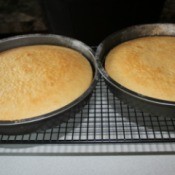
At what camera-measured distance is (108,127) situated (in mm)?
1071

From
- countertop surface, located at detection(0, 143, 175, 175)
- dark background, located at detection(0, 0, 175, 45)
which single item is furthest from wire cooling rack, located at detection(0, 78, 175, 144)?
dark background, located at detection(0, 0, 175, 45)

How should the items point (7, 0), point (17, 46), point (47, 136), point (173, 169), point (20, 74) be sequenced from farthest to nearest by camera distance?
point (7, 0) < point (17, 46) < point (20, 74) < point (47, 136) < point (173, 169)

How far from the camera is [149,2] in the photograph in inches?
58.0

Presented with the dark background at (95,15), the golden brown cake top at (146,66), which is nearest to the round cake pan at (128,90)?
the golden brown cake top at (146,66)

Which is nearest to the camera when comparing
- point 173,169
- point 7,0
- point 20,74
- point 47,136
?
point 173,169

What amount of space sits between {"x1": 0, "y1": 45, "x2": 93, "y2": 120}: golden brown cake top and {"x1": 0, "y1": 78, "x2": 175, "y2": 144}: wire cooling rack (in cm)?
11

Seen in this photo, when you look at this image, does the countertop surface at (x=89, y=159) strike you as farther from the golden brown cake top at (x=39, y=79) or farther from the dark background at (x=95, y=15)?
the dark background at (x=95, y=15)

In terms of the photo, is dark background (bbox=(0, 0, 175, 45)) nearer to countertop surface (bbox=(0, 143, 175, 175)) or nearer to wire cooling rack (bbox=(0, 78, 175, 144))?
wire cooling rack (bbox=(0, 78, 175, 144))

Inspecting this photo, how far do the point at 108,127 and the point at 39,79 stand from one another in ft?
1.26

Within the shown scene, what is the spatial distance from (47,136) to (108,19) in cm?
87

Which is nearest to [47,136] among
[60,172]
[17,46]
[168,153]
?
[60,172]

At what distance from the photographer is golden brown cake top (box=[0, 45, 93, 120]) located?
1026 millimetres

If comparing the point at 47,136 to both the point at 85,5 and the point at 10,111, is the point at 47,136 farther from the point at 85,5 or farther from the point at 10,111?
the point at 85,5

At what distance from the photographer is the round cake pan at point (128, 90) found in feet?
3.05
